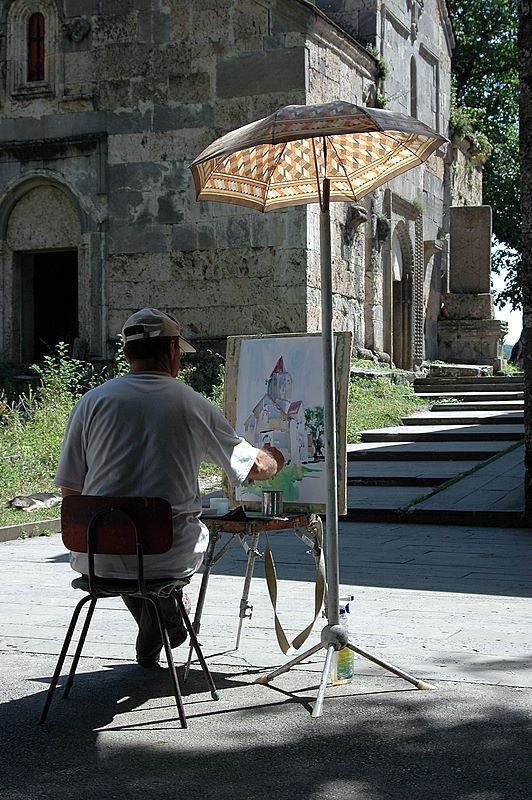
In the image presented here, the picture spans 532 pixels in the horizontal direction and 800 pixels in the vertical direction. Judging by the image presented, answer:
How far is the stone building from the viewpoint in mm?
19891

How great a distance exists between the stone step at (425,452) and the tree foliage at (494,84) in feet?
77.8

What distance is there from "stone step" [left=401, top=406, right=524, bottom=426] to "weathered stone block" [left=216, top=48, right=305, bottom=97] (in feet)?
19.0

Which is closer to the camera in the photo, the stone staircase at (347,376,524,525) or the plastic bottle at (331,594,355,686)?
the plastic bottle at (331,594,355,686)

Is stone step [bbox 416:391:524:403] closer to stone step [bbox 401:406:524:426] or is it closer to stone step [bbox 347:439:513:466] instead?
stone step [bbox 401:406:524:426]

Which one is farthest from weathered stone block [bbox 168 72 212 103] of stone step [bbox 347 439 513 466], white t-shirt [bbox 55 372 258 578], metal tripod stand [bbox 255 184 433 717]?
white t-shirt [bbox 55 372 258 578]

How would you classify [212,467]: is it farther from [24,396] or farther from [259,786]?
[259,786]

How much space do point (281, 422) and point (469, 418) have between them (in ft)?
40.8

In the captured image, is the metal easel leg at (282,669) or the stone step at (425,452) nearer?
the metal easel leg at (282,669)

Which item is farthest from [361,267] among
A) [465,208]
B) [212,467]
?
[212,467]

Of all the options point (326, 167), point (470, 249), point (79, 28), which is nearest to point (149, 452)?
point (326, 167)

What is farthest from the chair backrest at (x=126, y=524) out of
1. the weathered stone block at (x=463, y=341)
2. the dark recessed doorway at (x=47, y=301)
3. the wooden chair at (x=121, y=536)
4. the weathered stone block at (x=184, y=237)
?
the weathered stone block at (x=463, y=341)

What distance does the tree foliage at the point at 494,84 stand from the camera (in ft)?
127

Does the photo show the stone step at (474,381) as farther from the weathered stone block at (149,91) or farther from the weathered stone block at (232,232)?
the weathered stone block at (149,91)

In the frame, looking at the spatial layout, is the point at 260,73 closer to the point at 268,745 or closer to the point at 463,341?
the point at 463,341
